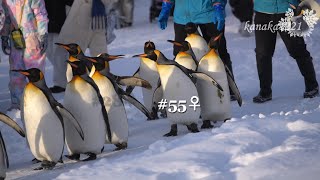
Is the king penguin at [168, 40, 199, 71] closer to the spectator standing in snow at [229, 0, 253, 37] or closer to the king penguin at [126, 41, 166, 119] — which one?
the king penguin at [126, 41, 166, 119]

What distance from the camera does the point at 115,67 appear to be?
10.9 metres

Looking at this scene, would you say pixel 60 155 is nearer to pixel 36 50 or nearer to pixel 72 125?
pixel 72 125

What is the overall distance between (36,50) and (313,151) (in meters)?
3.59

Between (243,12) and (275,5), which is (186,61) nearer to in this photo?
(275,5)

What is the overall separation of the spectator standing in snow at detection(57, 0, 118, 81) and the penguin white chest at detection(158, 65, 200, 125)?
2.05 metres

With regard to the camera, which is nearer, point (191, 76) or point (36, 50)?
point (191, 76)

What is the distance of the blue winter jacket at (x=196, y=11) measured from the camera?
7566 millimetres

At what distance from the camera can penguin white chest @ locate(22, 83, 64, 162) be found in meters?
5.15

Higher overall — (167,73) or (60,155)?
(167,73)

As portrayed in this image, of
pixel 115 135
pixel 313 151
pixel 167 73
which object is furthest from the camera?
pixel 167 73

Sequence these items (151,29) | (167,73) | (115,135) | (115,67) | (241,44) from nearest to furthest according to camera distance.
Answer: (115,135), (167,73), (115,67), (241,44), (151,29)

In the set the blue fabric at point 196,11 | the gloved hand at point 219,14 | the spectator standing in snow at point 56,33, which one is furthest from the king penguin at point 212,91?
the spectator standing in snow at point 56,33

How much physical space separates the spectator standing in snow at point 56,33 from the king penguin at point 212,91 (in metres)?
2.84

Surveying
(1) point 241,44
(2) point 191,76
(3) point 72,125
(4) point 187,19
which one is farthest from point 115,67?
(3) point 72,125
